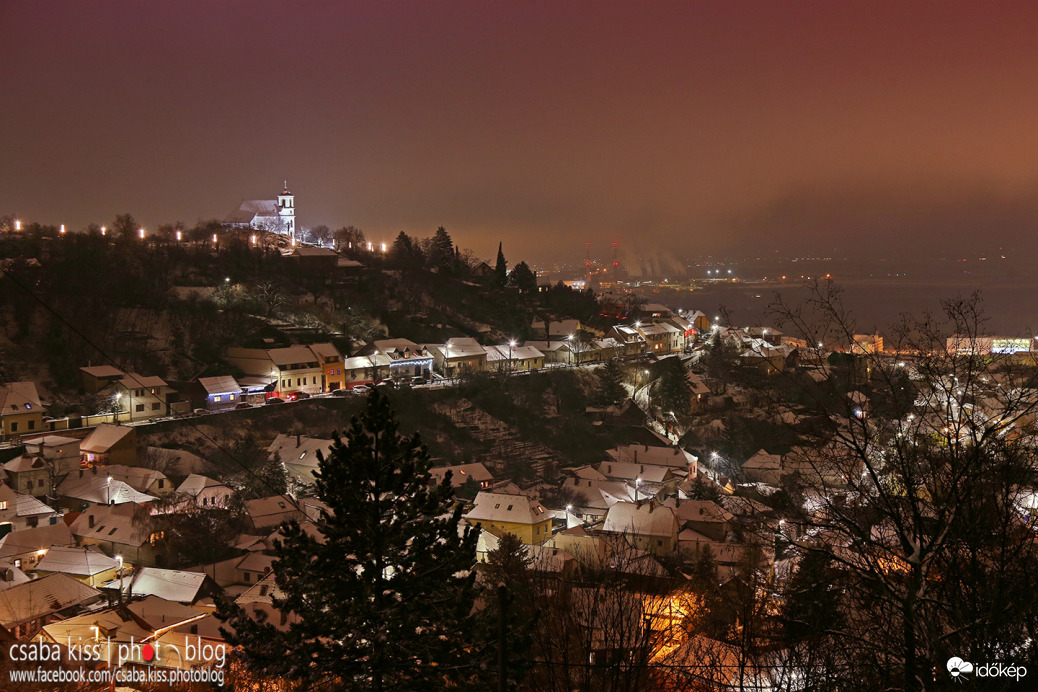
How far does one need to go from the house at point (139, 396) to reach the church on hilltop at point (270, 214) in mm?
28472

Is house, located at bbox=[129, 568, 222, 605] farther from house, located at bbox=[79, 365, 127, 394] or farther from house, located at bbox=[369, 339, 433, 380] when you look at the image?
house, located at bbox=[369, 339, 433, 380]

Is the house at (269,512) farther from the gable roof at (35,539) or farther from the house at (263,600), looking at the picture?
the house at (263,600)

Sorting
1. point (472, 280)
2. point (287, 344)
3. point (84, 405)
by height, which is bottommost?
point (84, 405)

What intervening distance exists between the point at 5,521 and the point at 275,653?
16.4 m

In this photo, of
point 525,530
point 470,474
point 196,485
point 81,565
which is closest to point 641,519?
point 525,530

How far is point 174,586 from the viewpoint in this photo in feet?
47.6

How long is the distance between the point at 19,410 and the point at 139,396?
3.92 m

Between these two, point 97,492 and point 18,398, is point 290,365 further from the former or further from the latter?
point 97,492

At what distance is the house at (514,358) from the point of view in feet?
121

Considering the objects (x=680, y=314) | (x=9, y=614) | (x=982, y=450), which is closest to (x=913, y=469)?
(x=982, y=450)

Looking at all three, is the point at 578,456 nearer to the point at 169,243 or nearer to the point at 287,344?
the point at 287,344

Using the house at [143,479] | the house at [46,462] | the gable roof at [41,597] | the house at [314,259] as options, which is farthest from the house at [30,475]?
the house at [314,259]

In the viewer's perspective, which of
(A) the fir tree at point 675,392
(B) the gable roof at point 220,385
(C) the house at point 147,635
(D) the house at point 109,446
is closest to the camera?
(C) the house at point 147,635

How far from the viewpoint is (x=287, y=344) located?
32.4 meters
